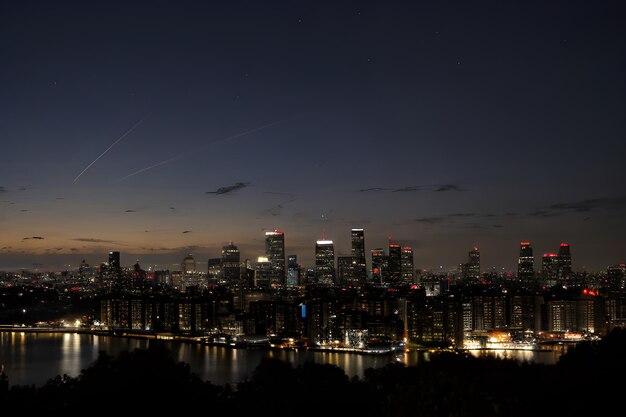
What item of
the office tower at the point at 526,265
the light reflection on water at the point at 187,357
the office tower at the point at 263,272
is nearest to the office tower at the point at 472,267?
the office tower at the point at 526,265

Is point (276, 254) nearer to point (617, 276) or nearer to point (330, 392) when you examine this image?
point (617, 276)

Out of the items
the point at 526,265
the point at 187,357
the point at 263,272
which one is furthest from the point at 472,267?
the point at 187,357

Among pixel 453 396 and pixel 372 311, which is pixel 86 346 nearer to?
pixel 372 311

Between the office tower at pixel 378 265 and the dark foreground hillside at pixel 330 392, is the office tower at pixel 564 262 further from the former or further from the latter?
the dark foreground hillside at pixel 330 392

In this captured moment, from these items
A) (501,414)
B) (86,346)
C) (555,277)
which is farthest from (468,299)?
(555,277)

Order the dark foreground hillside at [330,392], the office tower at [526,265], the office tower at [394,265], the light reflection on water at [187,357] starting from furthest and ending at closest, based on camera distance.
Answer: the office tower at [526,265] < the office tower at [394,265] < the light reflection on water at [187,357] < the dark foreground hillside at [330,392]

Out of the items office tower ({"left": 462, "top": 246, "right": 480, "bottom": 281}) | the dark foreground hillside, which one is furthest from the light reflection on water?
office tower ({"left": 462, "top": 246, "right": 480, "bottom": 281})
